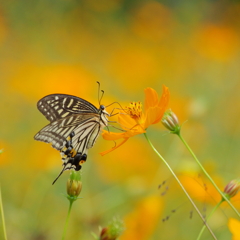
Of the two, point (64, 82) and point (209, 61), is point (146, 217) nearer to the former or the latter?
point (64, 82)

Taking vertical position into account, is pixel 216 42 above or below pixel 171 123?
above

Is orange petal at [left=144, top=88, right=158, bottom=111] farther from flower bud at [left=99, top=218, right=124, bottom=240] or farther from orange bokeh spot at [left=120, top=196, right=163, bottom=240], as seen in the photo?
flower bud at [left=99, top=218, right=124, bottom=240]

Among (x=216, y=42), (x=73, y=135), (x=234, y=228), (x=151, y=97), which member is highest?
(x=216, y=42)

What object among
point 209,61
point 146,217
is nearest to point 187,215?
point 146,217

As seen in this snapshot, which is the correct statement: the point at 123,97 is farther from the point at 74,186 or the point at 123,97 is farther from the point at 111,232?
the point at 111,232

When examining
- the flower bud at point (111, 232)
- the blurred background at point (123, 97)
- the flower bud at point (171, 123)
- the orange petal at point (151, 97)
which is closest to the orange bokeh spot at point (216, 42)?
the blurred background at point (123, 97)

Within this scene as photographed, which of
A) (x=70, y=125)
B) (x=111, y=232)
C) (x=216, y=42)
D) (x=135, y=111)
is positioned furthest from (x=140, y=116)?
(x=216, y=42)

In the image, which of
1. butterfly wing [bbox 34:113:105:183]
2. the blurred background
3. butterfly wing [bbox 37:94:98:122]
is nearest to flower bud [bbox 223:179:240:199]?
the blurred background
